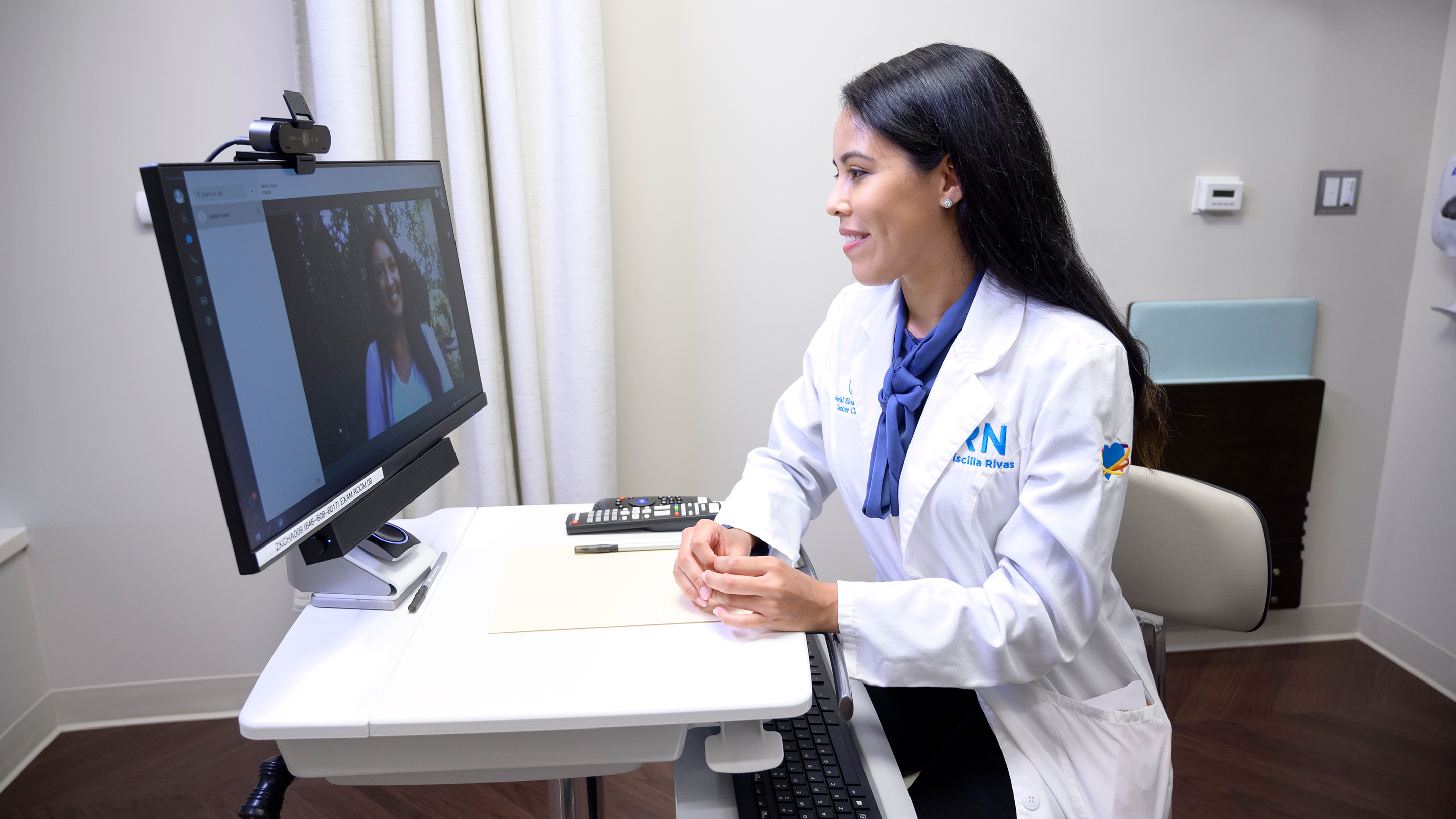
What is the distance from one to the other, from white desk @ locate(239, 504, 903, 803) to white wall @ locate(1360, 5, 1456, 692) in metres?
1.99

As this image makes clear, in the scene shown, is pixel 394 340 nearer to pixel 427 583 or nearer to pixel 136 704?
pixel 427 583

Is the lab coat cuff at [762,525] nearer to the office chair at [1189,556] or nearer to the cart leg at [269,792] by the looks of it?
the office chair at [1189,556]

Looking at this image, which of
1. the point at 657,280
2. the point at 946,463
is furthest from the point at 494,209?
the point at 946,463

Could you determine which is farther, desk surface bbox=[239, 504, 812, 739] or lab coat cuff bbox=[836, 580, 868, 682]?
lab coat cuff bbox=[836, 580, 868, 682]

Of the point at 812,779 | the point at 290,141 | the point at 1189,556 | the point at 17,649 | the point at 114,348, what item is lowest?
the point at 17,649

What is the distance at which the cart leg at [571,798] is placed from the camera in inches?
41.5

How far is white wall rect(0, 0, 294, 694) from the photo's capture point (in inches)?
68.4

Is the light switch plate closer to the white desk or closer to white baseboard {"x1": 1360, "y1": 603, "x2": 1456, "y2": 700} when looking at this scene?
white baseboard {"x1": 1360, "y1": 603, "x2": 1456, "y2": 700}

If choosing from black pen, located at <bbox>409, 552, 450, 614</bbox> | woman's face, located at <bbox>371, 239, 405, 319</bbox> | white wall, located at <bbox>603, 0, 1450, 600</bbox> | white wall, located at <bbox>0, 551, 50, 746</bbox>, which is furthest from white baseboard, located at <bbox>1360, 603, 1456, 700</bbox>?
white wall, located at <bbox>0, 551, 50, 746</bbox>

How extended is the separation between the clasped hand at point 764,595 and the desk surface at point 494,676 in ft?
0.06

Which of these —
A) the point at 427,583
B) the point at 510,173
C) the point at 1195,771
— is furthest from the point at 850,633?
the point at 1195,771

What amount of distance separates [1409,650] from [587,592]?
2299 millimetres

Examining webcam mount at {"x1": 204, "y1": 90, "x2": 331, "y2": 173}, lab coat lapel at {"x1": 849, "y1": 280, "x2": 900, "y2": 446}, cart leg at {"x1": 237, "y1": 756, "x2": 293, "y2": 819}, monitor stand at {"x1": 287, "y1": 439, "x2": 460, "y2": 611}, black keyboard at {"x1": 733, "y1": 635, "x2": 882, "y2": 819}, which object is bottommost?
black keyboard at {"x1": 733, "y1": 635, "x2": 882, "y2": 819}

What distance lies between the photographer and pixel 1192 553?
3.80 feet
